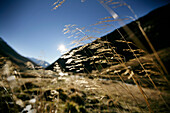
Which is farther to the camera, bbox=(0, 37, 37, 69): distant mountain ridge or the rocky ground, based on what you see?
bbox=(0, 37, 37, 69): distant mountain ridge

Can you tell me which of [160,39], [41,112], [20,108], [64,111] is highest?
[20,108]

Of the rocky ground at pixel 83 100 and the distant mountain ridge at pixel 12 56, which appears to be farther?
the distant mountain ridge at pixel 12 56

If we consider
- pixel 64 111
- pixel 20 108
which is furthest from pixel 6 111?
pixel 64 111

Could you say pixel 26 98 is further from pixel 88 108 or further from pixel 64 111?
pixel 88 108

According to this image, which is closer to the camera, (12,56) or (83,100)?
(83,100)

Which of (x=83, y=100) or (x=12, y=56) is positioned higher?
(x=12, y=56)

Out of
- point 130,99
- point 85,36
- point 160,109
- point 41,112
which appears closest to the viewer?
point 85,36

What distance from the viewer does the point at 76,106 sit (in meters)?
1.53

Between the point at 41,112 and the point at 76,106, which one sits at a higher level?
the point at 41,112

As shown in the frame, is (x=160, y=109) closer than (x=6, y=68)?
Yes

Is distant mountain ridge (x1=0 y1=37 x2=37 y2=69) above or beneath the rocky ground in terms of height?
above

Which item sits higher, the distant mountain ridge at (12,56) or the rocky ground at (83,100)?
the distant mountain ridge at (12,56)

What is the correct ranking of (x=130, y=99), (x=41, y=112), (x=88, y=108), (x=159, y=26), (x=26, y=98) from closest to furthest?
(x=41, y=112) < (x=88, y=108) < (x=130, y=99) < (x=26, y=98) < (x=159, y=26)

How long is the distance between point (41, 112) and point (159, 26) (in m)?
11.0
